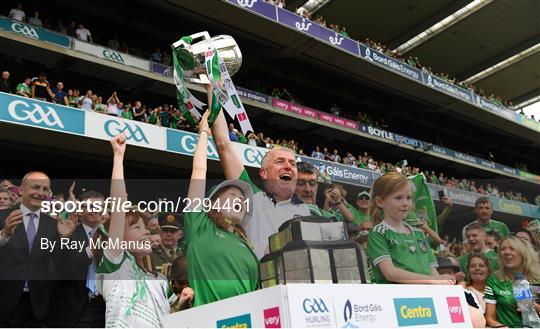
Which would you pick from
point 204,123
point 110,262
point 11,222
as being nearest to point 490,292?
point 204,123

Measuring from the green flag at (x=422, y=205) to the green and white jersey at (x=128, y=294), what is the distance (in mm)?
1422

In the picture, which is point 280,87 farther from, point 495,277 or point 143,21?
point 495,277

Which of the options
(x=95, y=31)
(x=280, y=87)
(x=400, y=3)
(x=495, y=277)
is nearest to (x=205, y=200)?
(x=495, y=277)

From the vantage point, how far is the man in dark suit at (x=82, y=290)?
2.60 meters

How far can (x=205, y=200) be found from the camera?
2.46 m

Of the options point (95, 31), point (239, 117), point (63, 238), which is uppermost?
point (95, 31)

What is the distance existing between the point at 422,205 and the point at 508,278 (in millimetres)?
803

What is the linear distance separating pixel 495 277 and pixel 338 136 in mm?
17332

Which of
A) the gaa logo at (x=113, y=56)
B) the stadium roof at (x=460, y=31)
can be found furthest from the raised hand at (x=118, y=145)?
the stadium roof at (x=460, y=31)

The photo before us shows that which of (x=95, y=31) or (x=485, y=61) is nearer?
(x=95, y=31)

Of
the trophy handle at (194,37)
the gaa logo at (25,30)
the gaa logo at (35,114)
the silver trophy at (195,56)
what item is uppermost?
the gaa logo at (25,30)

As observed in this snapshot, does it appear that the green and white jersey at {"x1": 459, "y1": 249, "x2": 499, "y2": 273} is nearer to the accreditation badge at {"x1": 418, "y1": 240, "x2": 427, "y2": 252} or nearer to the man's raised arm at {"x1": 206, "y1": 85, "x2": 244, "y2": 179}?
the accreditation badge at {"x1": 418, "y1": 240, "x2": 427, "y2": 252}

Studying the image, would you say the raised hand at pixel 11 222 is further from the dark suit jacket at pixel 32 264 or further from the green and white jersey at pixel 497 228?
the green and white jersey at pixel 497 228

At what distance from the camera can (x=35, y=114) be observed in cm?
980
